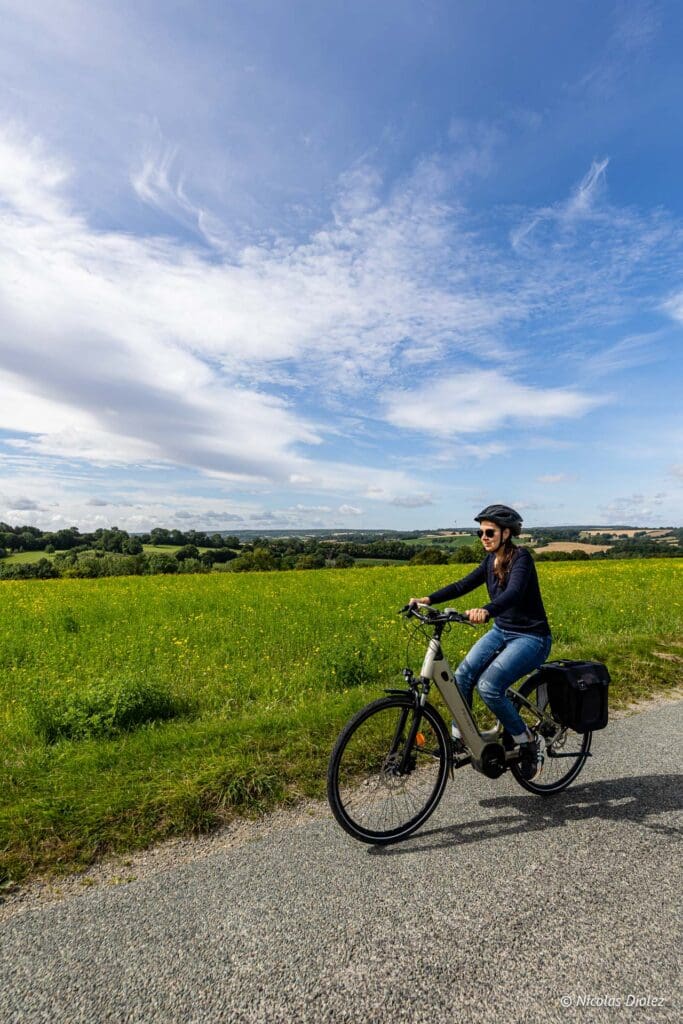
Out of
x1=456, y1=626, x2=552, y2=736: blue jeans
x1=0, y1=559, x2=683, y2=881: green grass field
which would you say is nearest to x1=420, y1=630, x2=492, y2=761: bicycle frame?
x1=456, y1=626, x2=552, y2=736: blue jeans

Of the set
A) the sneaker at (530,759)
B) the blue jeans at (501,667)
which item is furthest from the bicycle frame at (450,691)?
the sneaker at (530,759)

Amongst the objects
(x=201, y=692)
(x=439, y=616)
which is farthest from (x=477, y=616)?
(x=201, y=692)

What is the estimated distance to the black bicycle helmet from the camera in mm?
4570

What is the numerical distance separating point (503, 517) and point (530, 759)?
2.18 m

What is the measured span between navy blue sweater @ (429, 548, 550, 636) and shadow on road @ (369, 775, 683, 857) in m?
1.49

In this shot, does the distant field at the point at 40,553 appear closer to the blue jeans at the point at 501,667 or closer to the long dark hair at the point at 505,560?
the blue jeans at the point at 501,667

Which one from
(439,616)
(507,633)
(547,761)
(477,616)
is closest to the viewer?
(477,616)

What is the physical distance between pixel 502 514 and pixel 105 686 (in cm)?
542

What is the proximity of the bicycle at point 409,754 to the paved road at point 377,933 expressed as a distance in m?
0.22

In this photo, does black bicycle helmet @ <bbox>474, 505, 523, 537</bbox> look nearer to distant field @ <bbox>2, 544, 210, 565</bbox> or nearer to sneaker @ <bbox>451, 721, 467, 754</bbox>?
sneaker @ <bbox>451, 721, 467, 754</bbox>

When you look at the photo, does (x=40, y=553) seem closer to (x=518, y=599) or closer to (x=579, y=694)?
(x=518, y=599)

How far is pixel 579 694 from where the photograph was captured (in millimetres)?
4441

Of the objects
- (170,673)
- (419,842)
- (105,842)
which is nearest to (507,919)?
(419,842)

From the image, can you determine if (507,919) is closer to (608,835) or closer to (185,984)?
(608,835)
